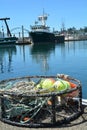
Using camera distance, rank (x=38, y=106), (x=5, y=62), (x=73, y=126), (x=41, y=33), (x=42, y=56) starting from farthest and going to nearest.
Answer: (x=41, y=33) → (x=42, y=56) → (x=5, y=62) → (x=38, y=106) → (x=73, y=126)

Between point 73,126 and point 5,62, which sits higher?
point 73,126

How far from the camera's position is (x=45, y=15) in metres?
119

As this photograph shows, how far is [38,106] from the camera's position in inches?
268

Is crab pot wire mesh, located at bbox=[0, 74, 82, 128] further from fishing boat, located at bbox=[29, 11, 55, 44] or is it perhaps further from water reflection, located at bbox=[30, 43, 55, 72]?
fishing boat, located at bbox=[29, 11, 55, 44]

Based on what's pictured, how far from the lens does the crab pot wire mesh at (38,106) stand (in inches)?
258

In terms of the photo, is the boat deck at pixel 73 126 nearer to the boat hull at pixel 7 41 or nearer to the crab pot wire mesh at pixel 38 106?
the crab pot wire mesh at pixel 38 106

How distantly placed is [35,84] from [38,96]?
1.20m

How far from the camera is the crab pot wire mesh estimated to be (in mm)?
6551

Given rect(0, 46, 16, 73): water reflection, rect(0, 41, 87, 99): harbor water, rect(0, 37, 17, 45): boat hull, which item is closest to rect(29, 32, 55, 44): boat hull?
rect(0, 37, 17, 45): boat hull

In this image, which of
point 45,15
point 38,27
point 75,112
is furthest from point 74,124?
point 45,15

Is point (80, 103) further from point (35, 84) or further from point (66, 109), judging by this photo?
point (35, 84)

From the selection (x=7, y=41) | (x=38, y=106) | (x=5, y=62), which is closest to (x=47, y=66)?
(x=5, y=62)

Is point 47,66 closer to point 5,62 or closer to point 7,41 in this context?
point 5,62

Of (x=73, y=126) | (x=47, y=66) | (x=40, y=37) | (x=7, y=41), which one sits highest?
(x=73, y=126)
